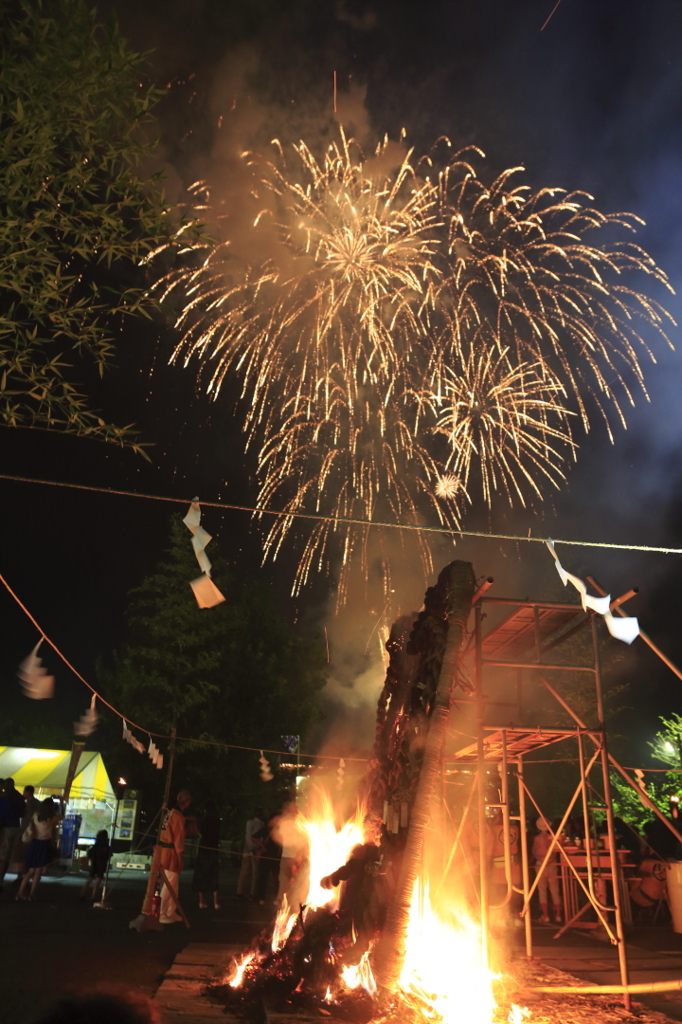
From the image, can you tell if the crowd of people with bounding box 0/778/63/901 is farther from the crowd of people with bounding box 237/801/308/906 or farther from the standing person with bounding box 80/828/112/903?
the crowd of people with bounding box 237/801/308/906

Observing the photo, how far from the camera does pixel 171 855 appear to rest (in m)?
9.73

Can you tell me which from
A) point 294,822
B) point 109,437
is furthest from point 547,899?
point 109,437

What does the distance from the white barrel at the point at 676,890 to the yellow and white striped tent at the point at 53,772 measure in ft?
43.6

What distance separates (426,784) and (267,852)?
30.8 feet

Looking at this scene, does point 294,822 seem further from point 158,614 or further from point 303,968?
point 158,614

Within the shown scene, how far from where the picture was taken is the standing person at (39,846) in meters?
11.0

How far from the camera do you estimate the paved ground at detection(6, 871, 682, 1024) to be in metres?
5.84

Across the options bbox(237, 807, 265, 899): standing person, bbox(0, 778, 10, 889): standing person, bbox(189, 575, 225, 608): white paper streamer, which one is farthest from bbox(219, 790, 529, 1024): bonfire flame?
bbox(237, 807, 265, 899): standing person

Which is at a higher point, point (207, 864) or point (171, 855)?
point (171, 855)

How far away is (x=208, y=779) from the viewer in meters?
23.2

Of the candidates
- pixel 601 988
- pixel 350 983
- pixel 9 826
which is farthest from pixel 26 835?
pixel 601 988

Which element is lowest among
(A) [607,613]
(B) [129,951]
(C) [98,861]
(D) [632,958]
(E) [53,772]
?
(B) [129,951]

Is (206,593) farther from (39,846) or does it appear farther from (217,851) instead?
(217,851)

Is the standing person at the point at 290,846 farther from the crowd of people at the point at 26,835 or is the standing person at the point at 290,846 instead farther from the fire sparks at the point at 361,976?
the fire sparks at the point at 361,976
